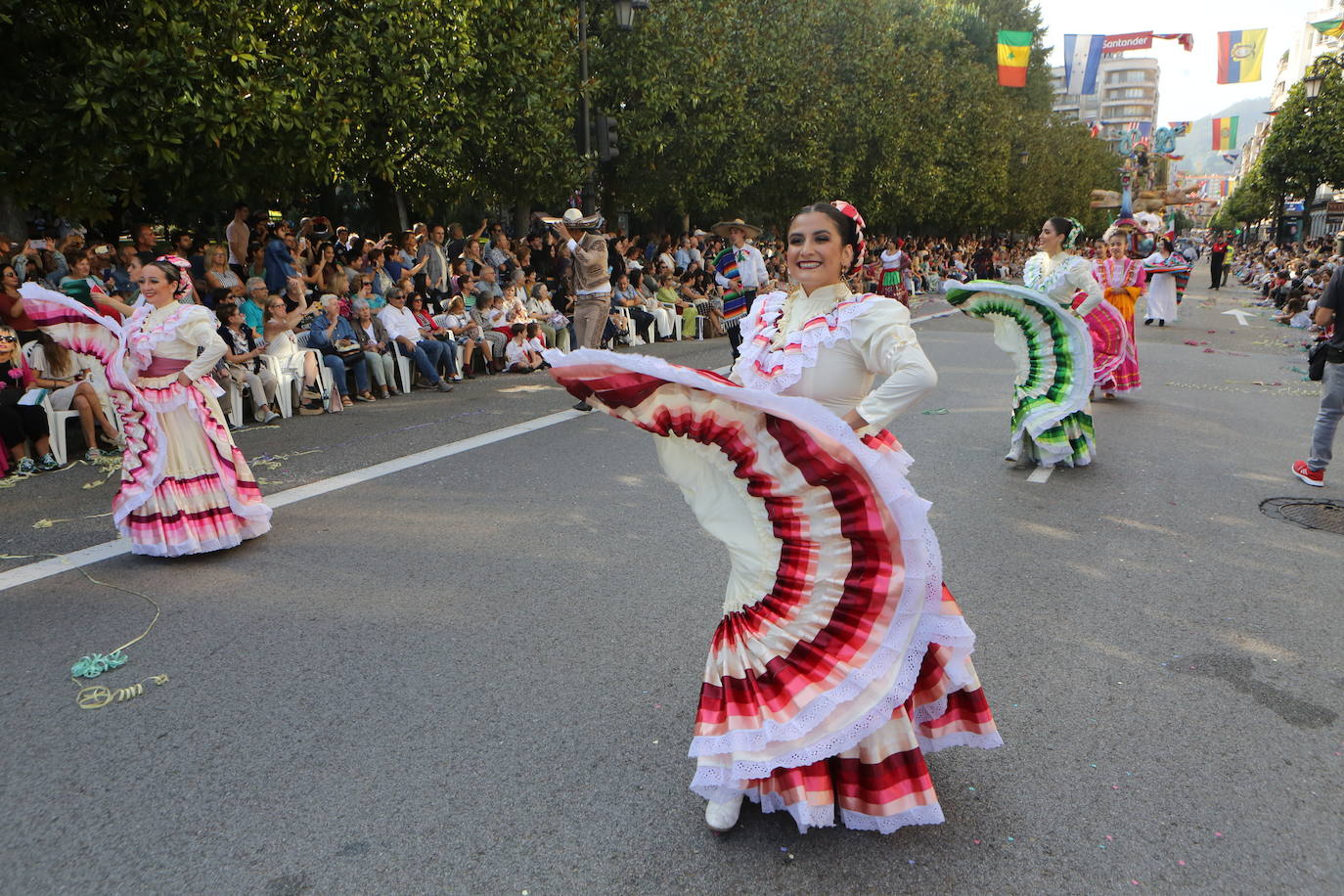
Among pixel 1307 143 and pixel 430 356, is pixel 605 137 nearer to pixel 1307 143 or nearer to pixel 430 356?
pixel 430 356

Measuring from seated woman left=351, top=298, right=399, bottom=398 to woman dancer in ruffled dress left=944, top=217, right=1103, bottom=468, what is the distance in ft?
21.6

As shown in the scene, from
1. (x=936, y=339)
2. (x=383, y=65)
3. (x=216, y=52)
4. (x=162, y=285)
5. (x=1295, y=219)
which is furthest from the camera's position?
(x=1295, y=219)

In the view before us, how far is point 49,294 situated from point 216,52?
422cm

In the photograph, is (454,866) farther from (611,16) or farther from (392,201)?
(611,16)

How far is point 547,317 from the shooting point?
47.0ft

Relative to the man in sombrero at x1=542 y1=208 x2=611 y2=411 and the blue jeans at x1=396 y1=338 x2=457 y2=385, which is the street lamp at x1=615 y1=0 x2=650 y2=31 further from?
the blue jeans at x1=396 y1=338 x2=457 y2=385

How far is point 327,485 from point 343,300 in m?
4.80

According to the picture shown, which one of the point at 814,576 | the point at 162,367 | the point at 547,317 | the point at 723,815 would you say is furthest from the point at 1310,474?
the point at 547,317

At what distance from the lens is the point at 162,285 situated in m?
5.30

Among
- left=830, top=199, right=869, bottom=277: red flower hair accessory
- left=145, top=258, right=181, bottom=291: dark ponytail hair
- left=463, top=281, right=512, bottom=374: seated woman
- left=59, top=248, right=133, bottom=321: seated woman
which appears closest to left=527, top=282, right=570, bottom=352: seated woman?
left=463, top=281, right=512, bottom=374: seated woman

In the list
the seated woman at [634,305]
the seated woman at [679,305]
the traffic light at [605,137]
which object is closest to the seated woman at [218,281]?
the seated woman at [634,305]

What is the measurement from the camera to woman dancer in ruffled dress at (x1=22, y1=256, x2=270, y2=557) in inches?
206

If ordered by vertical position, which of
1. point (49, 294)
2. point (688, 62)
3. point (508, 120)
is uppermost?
point (688, 62)

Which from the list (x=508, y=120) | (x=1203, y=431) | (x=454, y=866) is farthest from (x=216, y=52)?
(x=1203, y=431)
